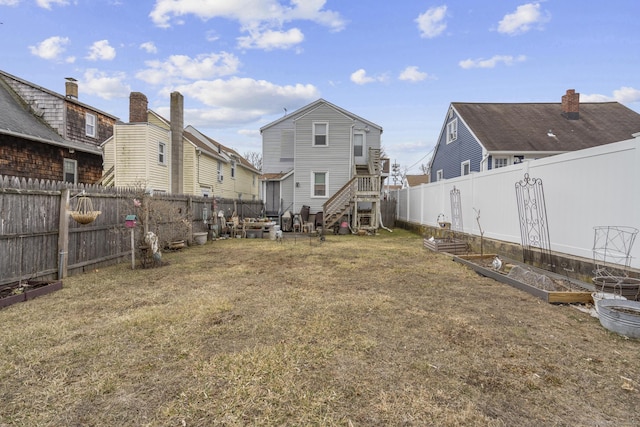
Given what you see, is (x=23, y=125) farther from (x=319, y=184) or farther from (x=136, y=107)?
(x=319, y=184)

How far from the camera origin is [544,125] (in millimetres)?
17500

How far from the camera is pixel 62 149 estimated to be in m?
14.4

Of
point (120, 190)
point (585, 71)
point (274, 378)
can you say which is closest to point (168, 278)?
point (120, 190)

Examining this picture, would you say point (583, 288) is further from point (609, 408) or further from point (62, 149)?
point (62, 149)

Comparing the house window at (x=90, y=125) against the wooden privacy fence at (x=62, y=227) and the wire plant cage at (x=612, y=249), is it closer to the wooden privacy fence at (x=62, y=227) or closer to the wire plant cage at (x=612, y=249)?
the wooden privacy fence at (x=62, y=227)

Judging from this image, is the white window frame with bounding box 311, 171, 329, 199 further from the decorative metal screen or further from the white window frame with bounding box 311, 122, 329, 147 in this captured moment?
the decorative metal screen

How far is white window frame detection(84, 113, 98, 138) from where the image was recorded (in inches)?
634

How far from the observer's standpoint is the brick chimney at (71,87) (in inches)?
639

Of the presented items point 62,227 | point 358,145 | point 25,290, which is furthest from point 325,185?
point 25,290

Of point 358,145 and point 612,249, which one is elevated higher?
point 358,145

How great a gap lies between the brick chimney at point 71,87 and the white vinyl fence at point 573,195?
63.6 feet

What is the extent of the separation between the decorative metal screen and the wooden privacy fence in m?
9.54

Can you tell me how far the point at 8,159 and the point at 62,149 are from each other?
2.71 metres

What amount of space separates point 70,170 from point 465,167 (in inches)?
803
